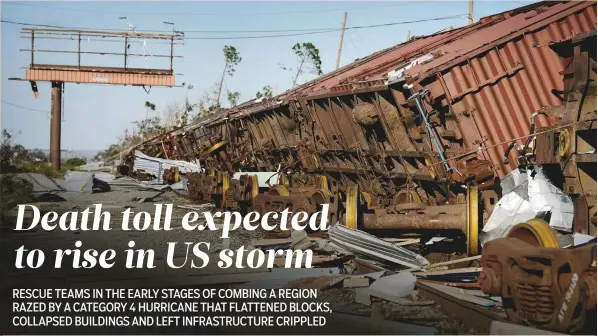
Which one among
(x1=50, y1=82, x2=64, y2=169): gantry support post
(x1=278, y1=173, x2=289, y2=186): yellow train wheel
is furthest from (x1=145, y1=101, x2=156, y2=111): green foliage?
(x1=278, y1=173, x2=289, y2=186): yellow train wheel

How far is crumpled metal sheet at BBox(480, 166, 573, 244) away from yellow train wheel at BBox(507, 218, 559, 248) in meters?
1.40

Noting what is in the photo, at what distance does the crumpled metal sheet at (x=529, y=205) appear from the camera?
660cm

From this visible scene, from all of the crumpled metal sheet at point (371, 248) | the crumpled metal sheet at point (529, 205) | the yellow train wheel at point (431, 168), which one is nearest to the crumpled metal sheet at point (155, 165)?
the yellow train wheel at point (431, 168)

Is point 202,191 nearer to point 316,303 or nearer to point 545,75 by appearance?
point 545,75

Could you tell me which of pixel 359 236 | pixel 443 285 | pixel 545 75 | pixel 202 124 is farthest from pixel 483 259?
pixel 202 124

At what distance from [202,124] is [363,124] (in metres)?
11.5

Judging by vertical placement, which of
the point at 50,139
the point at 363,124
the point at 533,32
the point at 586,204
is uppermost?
the point at 50,139

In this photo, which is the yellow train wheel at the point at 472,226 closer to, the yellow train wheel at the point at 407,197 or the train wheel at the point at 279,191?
the yellow train wheel at the point at 407,197

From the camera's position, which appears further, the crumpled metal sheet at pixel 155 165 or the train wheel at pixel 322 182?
the crumpled metal sheet at pixel 155 165

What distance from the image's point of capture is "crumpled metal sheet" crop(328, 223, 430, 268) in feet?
24.7

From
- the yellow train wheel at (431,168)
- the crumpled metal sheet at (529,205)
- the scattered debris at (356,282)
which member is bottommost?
the scattered debris at (356,282)

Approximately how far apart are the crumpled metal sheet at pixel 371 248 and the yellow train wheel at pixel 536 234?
7.09 feet

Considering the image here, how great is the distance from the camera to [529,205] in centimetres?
693

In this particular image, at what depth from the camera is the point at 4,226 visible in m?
11.7
